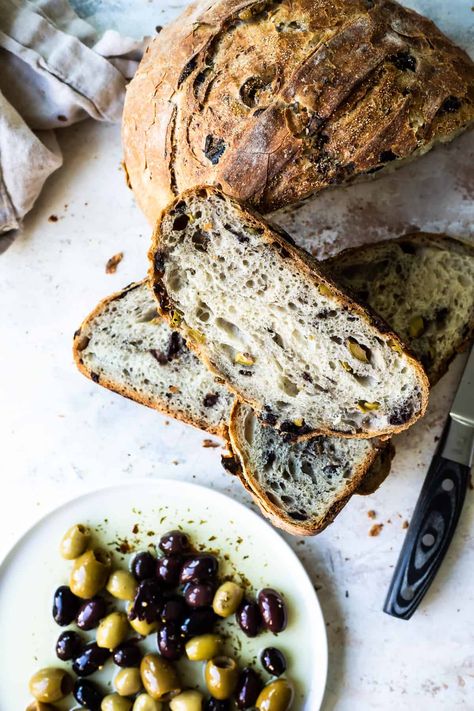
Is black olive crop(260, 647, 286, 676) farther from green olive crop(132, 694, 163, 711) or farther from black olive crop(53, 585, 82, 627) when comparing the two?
black olive crop(53, 585, 82, 627)

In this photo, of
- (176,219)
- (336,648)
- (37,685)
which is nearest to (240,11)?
(176,219)

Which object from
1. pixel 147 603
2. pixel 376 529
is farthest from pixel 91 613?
pixel 376 529

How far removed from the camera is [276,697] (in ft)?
7.43

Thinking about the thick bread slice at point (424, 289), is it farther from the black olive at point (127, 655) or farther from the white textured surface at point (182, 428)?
the black olive at point (127, 655)

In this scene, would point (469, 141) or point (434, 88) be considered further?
point (469, 141)

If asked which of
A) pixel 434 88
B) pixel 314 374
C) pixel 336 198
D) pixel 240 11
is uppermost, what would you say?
pixel 240 11

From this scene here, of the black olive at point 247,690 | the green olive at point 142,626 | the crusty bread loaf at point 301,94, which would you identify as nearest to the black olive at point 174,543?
the green olive at point 142,626

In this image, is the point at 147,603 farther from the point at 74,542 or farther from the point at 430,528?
the point at 430,528

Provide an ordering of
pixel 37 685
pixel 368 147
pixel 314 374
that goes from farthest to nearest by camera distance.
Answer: pixel 37 685, pixel 314 374, pixel 368 147

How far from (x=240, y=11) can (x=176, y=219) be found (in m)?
0.55

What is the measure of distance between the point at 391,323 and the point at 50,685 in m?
1.57

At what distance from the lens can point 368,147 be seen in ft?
5.90

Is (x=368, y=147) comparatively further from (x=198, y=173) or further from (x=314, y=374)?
(x=314, y=374)

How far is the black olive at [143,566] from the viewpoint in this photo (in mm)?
2354
